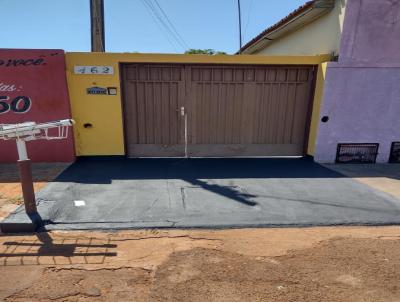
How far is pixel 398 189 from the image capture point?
518 centimetres

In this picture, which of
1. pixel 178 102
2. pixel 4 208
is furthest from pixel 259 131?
pixel 4 208

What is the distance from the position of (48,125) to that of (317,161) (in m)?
6.07

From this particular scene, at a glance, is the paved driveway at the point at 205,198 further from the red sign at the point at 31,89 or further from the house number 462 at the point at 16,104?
the house number 462 at the point at 16,104

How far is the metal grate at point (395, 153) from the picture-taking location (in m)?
6.84

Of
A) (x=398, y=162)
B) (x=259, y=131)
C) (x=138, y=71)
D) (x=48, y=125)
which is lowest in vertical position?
(x=398, y=162)

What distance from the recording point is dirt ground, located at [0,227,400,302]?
249 centimetres

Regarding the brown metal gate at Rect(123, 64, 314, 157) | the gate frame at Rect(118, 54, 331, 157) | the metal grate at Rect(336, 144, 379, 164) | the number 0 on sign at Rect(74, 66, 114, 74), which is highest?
the gate frame at Rect(118, 54, 331, 157)

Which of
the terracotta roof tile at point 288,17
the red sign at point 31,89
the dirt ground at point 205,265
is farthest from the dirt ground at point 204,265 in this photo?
the terracotta roof tile at point 288,17

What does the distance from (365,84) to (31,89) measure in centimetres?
766

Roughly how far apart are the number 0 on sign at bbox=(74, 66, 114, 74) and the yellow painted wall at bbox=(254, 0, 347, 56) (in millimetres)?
5176

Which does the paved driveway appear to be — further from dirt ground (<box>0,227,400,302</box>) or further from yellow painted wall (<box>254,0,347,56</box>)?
yellow painted wall (<box>254,0,347,56</box>)

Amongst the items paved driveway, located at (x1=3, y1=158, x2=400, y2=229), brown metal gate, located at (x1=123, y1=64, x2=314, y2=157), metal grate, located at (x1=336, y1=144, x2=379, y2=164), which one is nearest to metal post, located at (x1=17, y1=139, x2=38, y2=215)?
paved driveway, located at (x1=3, y1=158, x2=400, y2=229)

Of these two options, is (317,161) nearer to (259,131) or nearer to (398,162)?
(259,131)

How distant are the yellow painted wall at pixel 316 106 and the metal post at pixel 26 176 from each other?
6.11 m
